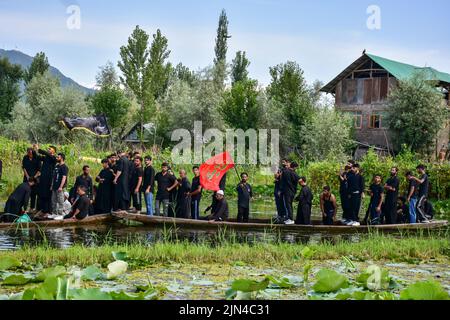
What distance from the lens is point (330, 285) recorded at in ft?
21.1

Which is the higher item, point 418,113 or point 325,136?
point 418,113

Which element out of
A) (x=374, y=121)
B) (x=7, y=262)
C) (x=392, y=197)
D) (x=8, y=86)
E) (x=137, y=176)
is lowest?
(x=7, y=262)

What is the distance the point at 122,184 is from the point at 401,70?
31555 millimetres

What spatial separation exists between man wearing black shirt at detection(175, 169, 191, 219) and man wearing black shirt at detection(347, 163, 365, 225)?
4.16 metres

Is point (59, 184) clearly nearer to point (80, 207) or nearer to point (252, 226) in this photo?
point (80, 207)

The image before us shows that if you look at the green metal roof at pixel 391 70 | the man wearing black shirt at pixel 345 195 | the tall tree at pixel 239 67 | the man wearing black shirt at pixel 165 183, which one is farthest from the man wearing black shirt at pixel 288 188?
the tall tree at pixel 239 67

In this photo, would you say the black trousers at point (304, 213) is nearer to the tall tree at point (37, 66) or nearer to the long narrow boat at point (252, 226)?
the long narrow boat at point (252, 226)

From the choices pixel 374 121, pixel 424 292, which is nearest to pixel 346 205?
pixel 424 292

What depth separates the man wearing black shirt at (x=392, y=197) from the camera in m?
16.5

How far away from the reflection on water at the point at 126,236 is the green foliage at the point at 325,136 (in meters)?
21.5

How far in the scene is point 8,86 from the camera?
58.5 metres

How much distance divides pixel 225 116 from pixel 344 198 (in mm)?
25126

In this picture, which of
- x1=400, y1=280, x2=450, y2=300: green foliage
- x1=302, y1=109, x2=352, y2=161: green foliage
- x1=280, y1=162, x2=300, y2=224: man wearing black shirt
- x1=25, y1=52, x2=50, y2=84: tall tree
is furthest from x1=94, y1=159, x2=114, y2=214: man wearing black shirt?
x1=25, y1=52, x2=50, y2=84: tall tree
